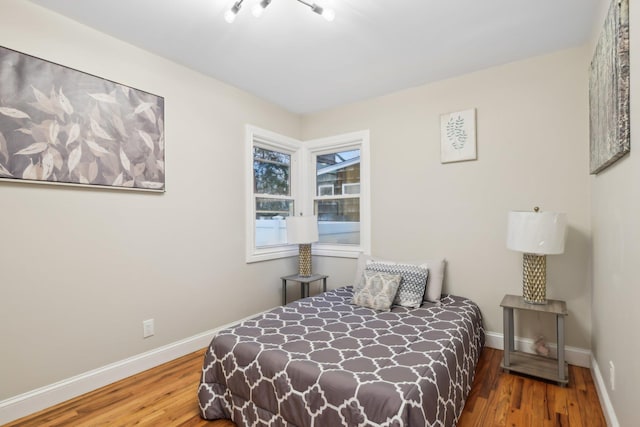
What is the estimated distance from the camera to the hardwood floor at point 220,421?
1.88 meters

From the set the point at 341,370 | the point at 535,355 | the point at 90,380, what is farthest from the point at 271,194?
the point at 535,355

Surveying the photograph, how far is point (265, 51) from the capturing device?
8.46 feet

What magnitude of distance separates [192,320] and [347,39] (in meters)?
2.66

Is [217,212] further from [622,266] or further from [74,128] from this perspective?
[622,266]

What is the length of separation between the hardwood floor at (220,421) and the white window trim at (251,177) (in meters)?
1.35

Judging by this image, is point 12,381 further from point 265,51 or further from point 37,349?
point 265,51

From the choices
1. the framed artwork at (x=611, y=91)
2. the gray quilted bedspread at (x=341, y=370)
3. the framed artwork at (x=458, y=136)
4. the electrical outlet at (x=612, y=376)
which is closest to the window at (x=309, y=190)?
the framed artwork at (x=458, y=136)

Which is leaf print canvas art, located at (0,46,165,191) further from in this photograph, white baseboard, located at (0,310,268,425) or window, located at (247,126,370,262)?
white baseboard, located at (0,310,268,425)

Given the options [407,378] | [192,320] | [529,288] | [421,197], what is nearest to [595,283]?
[529,288]

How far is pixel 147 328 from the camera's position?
2.56 meters

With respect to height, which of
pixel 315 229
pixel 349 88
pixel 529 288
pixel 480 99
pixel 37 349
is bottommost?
pixel 37 349

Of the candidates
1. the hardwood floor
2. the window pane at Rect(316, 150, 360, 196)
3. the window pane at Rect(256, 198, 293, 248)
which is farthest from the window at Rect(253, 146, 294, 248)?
the hardwood floor

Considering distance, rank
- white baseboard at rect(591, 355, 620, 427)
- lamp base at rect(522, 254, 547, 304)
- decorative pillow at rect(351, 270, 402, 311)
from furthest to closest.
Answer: decorative pillow at rect(351, 270, 402, 311) < lamp base at rect(522, 254, 547, 304) < white baseboard at rect(591, 355, 620, 427)

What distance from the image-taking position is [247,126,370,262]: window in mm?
3596
